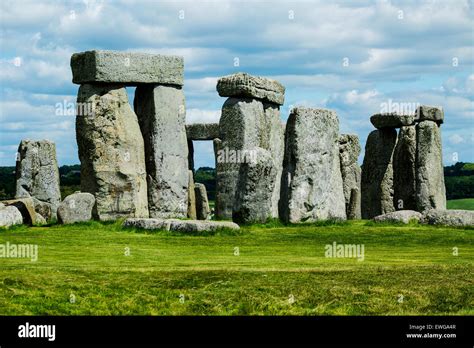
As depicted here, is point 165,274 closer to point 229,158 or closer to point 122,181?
point 122,181

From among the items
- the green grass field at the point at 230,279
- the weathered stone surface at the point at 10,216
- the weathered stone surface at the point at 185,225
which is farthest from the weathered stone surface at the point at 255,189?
the weathered stone surface at the point at 10,216

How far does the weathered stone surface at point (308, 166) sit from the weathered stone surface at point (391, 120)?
7602 mm

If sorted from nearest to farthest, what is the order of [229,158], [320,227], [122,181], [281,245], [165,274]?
[165,274]
[281,245]
[320,227]
[122,181]
[229,158]

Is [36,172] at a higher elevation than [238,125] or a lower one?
lower

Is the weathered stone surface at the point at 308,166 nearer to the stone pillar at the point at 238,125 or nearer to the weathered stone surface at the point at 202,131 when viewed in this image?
the stone pillar at the point at 238,125

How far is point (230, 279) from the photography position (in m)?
18.4

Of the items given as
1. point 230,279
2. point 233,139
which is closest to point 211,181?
point 233,139

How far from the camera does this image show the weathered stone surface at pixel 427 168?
35.7 m

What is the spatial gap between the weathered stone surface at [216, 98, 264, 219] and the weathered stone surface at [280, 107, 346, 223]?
225 cm

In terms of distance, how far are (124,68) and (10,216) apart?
492 centimetres

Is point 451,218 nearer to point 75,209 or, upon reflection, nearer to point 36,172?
point 75,209

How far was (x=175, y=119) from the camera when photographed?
31.9 metres

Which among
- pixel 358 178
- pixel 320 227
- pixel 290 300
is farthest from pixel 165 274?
pixel 358 178
